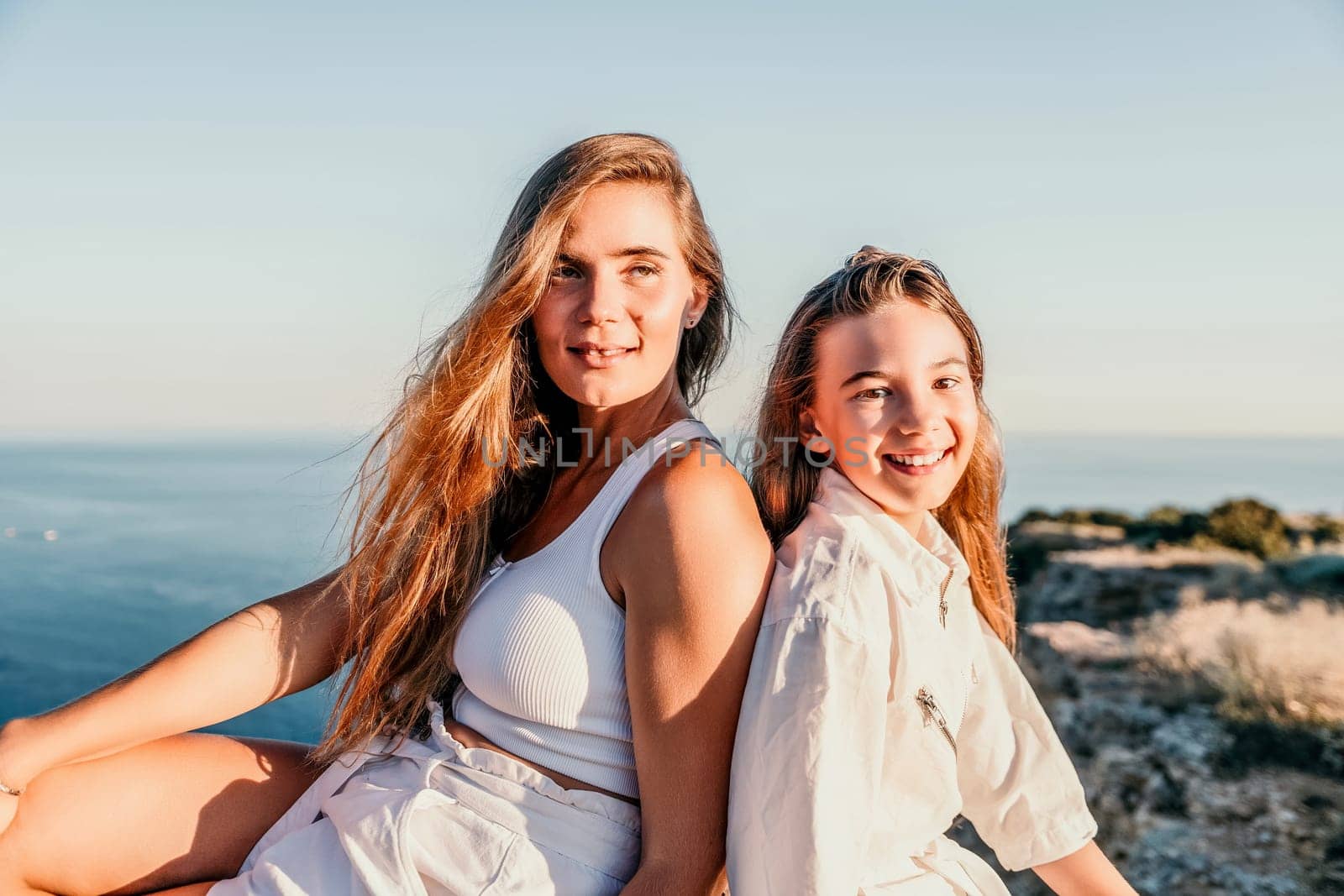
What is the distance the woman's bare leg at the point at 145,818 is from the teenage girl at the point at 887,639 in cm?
111

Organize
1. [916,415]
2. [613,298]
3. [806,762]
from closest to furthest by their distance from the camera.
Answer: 1. [806,762]
2. [916,415]
3. [613,298]

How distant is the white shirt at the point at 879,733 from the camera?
1.49 metres

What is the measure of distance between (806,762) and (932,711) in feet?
1.17

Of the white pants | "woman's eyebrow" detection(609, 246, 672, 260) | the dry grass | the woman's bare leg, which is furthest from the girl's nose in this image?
the dry grass

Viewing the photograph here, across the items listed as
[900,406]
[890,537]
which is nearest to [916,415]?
[900,406]

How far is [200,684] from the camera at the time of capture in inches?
77.7

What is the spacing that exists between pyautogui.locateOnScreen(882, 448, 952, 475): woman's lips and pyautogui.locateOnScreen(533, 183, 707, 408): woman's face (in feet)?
1.66

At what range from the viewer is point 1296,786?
511 centimetres

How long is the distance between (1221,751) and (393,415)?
5230 millimetres

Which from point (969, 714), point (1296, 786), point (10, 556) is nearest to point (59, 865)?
point (969, 714)

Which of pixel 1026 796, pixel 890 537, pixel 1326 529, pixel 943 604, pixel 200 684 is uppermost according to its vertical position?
pixel 890 537

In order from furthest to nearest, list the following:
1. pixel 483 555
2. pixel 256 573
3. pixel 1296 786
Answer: pixel 256 573 < pixel 1296 786 < pixel 483 555

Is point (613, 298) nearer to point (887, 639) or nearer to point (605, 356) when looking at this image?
point (605, 356)

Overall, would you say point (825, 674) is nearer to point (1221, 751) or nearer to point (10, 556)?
point (1221, 751)
